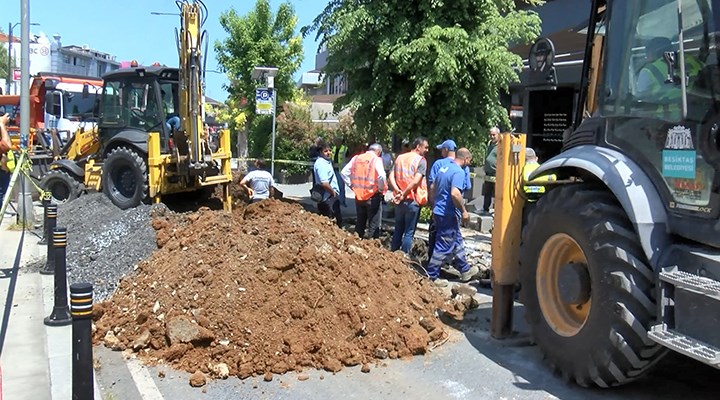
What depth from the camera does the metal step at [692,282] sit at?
3.84 metres

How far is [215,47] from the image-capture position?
2697 centimetres

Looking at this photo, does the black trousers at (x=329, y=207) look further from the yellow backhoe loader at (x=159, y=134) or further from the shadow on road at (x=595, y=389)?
the shadow on road at (x=595, y=389)

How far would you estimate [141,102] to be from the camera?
1247cm

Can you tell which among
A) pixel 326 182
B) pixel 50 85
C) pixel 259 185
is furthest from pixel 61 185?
pixel 50 85

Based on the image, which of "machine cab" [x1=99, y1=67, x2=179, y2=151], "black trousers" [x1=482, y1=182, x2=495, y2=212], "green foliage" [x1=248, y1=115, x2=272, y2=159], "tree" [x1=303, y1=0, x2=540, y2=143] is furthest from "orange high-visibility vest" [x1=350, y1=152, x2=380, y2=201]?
"green foliage" [x1=248, y1=115, x2=272, y2=159]

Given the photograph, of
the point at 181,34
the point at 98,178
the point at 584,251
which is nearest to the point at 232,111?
the point at 98,178

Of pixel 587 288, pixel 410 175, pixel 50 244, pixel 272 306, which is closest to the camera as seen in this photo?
pixel 587 288

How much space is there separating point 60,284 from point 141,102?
21.7 feet

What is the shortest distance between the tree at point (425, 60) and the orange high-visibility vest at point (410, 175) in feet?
6.59

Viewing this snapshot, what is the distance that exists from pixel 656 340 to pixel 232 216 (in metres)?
6.06

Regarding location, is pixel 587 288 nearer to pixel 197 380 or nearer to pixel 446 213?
pixel 197 380

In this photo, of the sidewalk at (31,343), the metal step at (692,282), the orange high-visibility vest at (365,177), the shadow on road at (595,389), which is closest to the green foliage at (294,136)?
the orange high-visibility vest at (365,177)

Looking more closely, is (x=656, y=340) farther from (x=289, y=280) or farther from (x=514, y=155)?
(x=289, y=280)

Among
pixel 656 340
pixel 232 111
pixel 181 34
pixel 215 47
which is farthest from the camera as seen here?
pixel 232 111
